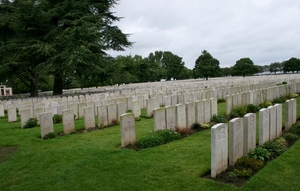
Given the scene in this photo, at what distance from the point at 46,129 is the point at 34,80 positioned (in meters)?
18.6

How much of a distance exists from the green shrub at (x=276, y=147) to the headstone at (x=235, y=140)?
3.04 feet

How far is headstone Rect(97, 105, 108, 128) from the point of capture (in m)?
8.96

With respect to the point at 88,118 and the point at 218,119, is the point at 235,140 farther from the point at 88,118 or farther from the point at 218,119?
the point at 88,118

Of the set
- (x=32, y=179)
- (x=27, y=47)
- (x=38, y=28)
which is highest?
(x=38, y=28)

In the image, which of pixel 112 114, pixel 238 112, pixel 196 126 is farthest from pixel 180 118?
pixel 238 112

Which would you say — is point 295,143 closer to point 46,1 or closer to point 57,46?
point 57,46

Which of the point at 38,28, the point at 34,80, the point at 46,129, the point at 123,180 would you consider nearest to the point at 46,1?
the point at 38,28

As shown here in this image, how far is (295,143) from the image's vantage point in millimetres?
5910

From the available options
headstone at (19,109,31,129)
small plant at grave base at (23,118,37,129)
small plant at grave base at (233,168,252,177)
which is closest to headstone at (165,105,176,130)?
small plant at grave base at (233,168,252,177)

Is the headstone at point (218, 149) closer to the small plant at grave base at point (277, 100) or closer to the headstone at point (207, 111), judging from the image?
the headstone at point (207, 111)

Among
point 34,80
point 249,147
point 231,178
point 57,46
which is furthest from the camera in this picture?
point 34,80

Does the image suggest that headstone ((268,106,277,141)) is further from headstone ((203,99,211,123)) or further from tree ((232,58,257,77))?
tree ((232,58,257,77))

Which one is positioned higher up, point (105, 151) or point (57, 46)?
point (57, 46)

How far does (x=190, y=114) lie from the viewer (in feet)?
25.5
